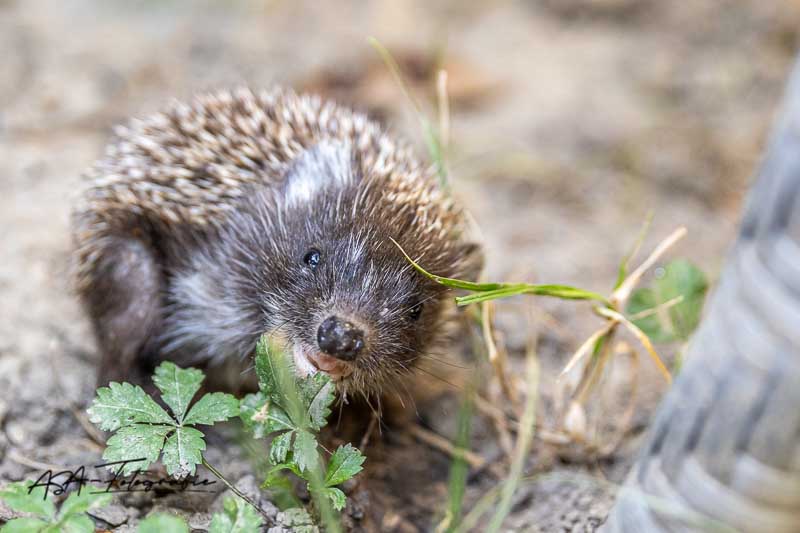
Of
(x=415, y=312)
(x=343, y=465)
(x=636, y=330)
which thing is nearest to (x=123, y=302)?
(x=415, y=312)

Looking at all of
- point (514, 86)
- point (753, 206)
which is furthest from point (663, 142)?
point (753, 206)

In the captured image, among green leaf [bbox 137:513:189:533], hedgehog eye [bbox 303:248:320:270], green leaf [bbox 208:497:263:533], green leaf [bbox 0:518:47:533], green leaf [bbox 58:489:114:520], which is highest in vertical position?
hedgehog eye [bbox 303:248:320:270]

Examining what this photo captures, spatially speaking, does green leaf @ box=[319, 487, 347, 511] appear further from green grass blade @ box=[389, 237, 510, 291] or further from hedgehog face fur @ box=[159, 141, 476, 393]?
green grass blade @ box=[389, 237, 510, 291]

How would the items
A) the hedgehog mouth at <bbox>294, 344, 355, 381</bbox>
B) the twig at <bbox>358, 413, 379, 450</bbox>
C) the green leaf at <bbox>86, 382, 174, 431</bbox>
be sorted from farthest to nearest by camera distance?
the twig at <bbox>358, 413, 379, 450</bbox>
the hedgehog mouth at <bbox>294, 344, 355, 381</bbox>
the green leaf at <bbox>86, 382, 174, 431</bbox>

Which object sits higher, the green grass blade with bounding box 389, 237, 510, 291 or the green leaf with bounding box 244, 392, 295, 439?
the green grass blade with bounding box 389, 237, 510, 291

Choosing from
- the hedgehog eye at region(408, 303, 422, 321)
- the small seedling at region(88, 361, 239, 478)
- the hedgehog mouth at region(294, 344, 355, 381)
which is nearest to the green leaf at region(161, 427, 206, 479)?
the small seedling at region(88, 361, 239, 478)

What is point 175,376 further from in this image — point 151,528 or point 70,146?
point 70,146

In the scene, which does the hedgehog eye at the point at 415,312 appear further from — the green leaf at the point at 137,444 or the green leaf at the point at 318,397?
the green leaf at the point at 137,444
